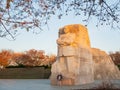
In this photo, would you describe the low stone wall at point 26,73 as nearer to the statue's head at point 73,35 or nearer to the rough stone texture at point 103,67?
the rough stone texture at point 103,67

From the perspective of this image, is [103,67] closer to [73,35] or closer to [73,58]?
[73,58]

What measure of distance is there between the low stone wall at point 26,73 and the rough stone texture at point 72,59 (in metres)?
15.1

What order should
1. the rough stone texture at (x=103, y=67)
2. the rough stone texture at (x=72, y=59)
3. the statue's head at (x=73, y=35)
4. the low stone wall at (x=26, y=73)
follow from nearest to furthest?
the rough stone texture at (x=72, y=59) < the statue's head at (x=73, y=35) < the rough stone texture at (x=103, y=67) < the low stone wall at (x=26, y=73)

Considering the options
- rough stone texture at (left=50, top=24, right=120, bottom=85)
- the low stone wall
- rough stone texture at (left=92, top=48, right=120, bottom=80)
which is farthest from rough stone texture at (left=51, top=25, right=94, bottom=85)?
the low stone wall

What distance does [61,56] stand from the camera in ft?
70.9

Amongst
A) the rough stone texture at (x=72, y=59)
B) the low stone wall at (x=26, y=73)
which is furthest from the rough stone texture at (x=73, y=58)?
the low stone wall at (x=26, y=73)

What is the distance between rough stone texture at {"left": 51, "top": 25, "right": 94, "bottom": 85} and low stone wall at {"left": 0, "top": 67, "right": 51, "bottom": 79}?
595 inches

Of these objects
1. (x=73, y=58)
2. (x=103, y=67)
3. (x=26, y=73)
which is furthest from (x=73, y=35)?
(x=26, y=73)

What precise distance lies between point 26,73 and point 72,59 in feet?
59.3

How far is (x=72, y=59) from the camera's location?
69.6 ft

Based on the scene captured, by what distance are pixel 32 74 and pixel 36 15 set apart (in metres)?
31.5

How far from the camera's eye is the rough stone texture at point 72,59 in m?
20.8

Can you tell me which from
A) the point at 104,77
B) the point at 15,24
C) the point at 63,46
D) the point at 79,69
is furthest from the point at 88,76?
the point at 15,24

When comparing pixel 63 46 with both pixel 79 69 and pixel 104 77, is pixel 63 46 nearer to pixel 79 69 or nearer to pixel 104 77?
pixel 79 69
